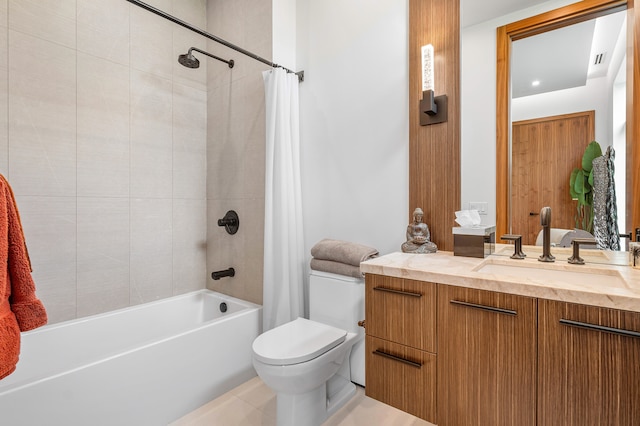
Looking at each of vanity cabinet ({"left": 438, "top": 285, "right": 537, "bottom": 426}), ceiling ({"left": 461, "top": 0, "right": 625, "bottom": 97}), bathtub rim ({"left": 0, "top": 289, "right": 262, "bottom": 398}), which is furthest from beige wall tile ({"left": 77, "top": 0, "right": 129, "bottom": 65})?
vanity cabinet ({"left": 438, "top": 285, "right": 537, "bottom": 426})

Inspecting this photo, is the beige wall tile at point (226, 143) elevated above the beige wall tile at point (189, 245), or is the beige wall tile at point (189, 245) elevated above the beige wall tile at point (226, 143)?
the beige wall tile at point (226, 143)

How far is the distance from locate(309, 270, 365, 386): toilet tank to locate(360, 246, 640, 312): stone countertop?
37cm

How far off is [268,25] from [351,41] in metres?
0.62

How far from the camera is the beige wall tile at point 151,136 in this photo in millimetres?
2260

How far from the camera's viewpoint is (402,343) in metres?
1.22

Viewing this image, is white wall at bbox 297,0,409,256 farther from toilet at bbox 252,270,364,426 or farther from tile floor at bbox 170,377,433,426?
tile floor at bbox 170,377,433,426

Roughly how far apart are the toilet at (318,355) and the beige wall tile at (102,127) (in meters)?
1.51

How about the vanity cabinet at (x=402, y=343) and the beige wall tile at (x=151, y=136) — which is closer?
the vanity cabinet at (x=402, y=343)

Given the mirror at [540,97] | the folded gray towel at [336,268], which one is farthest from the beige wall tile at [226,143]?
the mirror at [540,97]

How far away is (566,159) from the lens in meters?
1.40

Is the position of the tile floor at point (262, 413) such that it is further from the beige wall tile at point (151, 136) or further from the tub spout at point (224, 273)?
the beige wall tile at point (151, 136)

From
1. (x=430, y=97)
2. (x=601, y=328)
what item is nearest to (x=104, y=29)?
(x=430, y=97)

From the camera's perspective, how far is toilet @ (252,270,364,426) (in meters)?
1.40

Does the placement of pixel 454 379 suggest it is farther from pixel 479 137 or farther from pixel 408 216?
pixel 479 137
